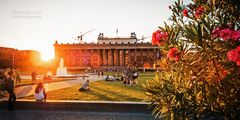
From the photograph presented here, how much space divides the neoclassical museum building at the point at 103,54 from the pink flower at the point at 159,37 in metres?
105

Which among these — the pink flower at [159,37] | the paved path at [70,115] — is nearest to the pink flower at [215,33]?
the pink flower at [159,37]

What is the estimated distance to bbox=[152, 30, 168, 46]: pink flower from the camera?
642 cm

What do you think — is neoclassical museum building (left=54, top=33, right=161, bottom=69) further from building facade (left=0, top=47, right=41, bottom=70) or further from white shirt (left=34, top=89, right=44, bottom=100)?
white shirt (left=34, top=89, right=44, bottom=100)

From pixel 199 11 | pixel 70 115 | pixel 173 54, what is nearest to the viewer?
pixel 173 54

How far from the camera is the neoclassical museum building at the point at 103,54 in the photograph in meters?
113

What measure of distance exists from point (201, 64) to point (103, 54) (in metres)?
111

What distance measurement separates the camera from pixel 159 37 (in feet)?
21.1

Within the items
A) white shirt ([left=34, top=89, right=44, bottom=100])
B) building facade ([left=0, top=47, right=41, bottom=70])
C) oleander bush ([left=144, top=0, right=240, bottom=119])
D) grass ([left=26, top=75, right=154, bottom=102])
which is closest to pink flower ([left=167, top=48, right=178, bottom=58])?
oleander bush ([left=144, top=0, right=240, bottom=119])

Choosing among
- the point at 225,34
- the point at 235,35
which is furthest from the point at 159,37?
the point at 235,35

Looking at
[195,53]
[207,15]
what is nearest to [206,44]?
[195,53]

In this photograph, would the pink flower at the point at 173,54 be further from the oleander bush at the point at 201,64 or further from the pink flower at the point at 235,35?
the pink flower at the point at 235,35

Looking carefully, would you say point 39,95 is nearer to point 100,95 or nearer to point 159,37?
point 100,95

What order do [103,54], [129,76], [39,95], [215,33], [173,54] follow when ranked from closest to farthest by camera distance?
[215,33], [173,54], [39,95], [129,76], [103,54]

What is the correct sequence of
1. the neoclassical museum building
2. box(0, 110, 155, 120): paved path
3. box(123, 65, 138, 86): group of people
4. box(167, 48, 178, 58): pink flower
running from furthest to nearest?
1. the neoclassical museum building
2. box(123, 65, 138, 86): group of people
3. box(0, 110, 155, 120): paved path
4. box(167, 48, 178, 58): pink flower
